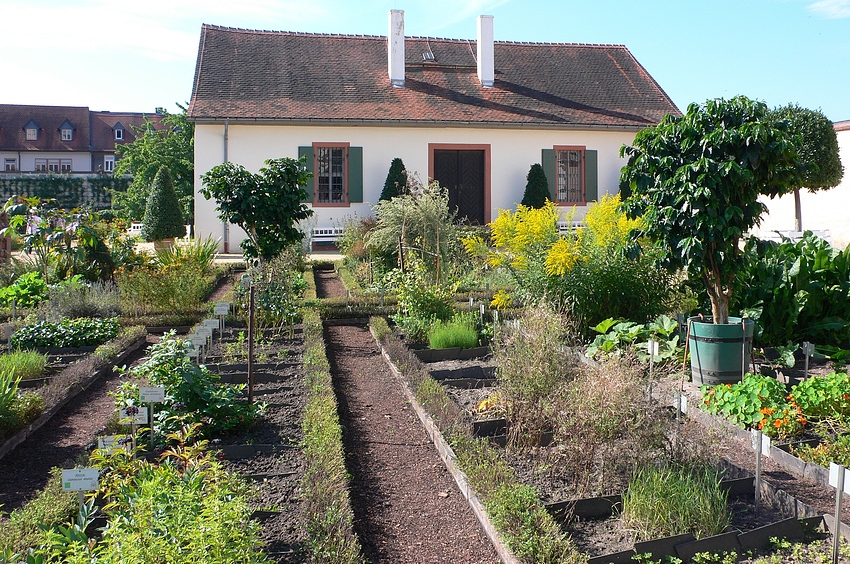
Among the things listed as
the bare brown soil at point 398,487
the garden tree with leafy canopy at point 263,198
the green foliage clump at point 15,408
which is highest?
the garden tree with leafy canopy at point 263,198

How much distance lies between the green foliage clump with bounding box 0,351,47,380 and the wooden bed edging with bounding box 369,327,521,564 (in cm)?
311

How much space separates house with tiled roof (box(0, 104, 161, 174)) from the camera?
4725 cm

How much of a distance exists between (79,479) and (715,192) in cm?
492

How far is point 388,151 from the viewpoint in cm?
1873

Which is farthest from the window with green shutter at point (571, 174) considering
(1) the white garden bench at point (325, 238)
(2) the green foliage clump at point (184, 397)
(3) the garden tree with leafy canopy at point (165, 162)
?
(2) the green foliage clump at point (184, 397)

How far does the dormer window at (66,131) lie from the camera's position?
48406 millimetres

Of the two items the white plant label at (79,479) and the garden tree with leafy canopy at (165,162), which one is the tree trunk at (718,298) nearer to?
the white plant label at (79,479)

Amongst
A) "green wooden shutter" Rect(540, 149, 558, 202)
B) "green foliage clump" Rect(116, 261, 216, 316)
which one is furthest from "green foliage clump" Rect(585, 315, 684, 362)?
"green wooden shutter" Rect(540, 149, 558, 202)

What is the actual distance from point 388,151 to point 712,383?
13.6m

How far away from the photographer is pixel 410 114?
61.3 feet

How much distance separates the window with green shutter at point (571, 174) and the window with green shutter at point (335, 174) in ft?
15.3

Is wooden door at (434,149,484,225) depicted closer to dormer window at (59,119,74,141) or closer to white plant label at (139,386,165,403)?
white plant label at (139,386,165,403)

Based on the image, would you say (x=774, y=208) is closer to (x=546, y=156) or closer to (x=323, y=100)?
(x=546, y=156)

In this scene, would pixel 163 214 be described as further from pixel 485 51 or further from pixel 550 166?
pixel 550 166
